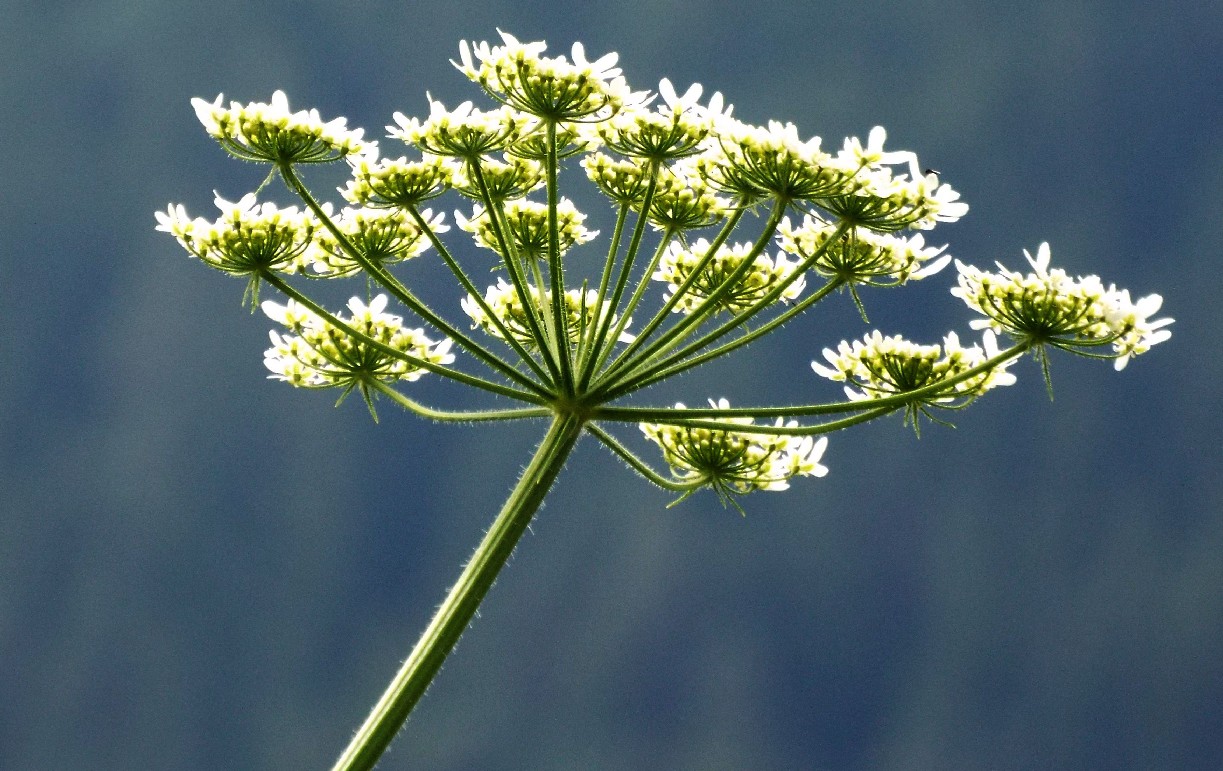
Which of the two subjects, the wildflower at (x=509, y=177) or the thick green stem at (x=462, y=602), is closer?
the thick green stem at (x=462, y=602)

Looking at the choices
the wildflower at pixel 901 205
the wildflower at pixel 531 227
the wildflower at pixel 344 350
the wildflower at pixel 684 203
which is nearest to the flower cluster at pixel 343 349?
the wildflower at pixel 344 350

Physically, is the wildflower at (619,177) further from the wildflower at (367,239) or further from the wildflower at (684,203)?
the wildflower at (367,239)

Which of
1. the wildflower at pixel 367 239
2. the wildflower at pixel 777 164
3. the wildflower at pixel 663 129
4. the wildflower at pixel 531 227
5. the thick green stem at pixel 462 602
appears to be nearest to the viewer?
the thick green stem at pixel 462 602

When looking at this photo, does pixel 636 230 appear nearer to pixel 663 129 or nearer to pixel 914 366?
pixel 663 129

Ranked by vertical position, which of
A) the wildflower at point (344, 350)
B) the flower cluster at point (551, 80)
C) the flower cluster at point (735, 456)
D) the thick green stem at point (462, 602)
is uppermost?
the flower cluster at point (551, 80)

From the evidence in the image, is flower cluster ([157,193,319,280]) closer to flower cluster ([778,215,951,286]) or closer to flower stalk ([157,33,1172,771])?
flower stalk ([157,33,1172,771])

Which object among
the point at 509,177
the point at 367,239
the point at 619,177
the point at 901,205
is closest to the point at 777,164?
the point at 901,205

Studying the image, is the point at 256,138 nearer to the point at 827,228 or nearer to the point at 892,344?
the point at 827,228

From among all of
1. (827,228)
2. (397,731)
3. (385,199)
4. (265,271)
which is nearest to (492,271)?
(385,199)
